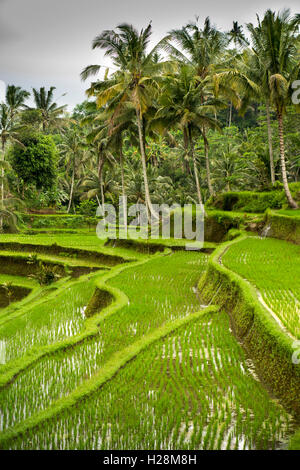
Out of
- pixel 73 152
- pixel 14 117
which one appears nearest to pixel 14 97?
pixel 14 117

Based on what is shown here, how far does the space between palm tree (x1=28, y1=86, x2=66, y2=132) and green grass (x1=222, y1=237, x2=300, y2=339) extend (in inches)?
1037

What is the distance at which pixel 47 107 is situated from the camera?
33.1m

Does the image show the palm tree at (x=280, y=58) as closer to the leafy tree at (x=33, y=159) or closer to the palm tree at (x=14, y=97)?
the palm tree at (x=14, y=97)

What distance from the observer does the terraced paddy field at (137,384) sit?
3.04 m

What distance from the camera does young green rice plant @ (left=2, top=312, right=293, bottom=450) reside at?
296cm

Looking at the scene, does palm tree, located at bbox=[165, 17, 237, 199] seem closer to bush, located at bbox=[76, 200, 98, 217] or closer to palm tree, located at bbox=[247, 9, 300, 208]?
palm tree, located at bbox=[247, 9, 300, 208]

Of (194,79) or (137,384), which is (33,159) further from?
(137,384)

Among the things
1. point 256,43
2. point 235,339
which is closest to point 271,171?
point 256,43

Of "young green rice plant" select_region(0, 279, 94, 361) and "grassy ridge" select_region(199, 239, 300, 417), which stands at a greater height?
"grassy ridge" select_region(199, 239, 300, 417)

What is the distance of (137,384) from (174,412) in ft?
2.10

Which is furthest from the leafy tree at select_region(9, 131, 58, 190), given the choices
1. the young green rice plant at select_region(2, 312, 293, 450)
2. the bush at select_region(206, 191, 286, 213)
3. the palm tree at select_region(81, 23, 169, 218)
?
the young green rice plant at select_region(2, 312, 293, 450)

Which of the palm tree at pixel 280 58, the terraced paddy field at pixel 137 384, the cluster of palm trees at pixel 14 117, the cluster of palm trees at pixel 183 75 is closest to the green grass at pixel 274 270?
the terraced paddy field at pixel 137 384

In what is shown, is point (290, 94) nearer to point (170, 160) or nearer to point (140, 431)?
point (140, 431)

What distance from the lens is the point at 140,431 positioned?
3084 mm
